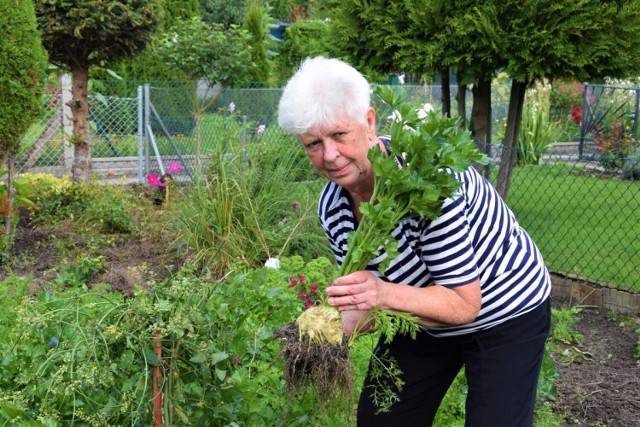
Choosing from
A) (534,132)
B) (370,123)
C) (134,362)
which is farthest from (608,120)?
(134,362)

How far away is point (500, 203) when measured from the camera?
7.79 feet

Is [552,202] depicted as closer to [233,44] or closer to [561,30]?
[561,30]

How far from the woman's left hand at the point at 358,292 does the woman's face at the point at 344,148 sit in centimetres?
30

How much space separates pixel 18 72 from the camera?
6.35 metres

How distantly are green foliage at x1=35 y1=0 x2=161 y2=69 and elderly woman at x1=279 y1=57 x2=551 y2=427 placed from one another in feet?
20.7

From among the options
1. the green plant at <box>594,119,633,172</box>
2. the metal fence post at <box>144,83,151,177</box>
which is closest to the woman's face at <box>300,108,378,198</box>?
the metal fence post at <box>144,83,151,177</box>

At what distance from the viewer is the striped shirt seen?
211cm

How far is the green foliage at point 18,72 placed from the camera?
245 inches

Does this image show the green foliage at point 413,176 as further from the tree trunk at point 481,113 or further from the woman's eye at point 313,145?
the tree trunk at point 481,113

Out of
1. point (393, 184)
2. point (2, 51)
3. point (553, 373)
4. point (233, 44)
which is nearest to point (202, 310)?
point (393, 184)

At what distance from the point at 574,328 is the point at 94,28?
Result: 5.74m

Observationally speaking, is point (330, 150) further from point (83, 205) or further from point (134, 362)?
point (83, 205)

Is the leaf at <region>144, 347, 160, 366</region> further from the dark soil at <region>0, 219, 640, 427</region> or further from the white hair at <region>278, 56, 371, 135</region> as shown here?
the white hair at <region>278, 56, 371, 135</region>

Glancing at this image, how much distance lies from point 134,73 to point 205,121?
5848 mm
